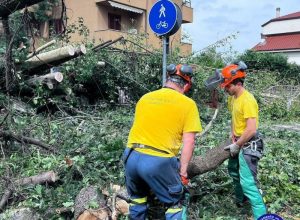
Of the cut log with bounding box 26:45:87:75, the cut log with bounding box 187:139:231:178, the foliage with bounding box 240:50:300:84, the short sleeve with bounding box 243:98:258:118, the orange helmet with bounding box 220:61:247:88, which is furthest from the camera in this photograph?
the foliage with bounding box 240:50:300:84

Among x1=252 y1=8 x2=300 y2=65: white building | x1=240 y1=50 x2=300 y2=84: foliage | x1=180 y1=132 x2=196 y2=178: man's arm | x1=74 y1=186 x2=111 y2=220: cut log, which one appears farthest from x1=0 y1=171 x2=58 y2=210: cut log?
x1=252 y1=8 x2=300 y2=65: white building

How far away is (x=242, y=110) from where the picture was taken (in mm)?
4180

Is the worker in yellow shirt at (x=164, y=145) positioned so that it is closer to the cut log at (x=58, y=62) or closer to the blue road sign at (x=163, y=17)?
the blue road sign at (x=163, y=17)

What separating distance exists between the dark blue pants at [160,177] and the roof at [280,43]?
132 ft

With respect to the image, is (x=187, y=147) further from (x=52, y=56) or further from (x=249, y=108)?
(x=52, y=56)

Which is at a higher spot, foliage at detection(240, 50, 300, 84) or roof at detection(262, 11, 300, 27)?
roof at detection(262, 11, 300, 27)

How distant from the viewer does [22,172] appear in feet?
17.3

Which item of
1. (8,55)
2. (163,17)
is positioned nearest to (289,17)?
(163,17)

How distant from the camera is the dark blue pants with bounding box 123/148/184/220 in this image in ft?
11.3

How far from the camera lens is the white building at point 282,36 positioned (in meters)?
41.7

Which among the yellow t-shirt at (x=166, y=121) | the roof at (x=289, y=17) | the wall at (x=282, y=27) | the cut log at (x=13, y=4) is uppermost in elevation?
the roof at (x=289, y=17)

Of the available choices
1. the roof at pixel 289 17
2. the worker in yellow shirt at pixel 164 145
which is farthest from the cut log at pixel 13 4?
the roof at pixel 289 17

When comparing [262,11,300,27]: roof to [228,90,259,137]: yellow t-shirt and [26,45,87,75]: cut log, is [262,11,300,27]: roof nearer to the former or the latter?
[26,45,87,75]: cut log

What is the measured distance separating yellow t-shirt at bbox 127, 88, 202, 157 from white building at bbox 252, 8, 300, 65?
40.0 metres
